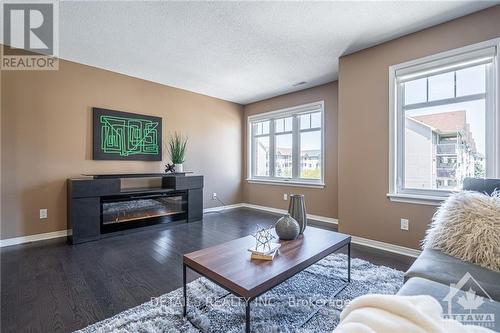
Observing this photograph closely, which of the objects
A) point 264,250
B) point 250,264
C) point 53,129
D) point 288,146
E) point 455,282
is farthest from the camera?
point 288,146

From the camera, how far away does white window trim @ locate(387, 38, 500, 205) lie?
2217mm

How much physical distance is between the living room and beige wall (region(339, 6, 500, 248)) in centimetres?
2

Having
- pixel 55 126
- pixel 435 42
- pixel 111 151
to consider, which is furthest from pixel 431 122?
pixel 55 126

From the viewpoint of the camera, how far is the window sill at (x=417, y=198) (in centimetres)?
252

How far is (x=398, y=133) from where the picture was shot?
284cm

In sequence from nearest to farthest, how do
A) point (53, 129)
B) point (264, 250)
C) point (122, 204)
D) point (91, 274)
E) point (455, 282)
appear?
1. point (455, 282)
2. point (264, 250)
3. point (91, 274)
4. point (53, 129)
5. point (122, 204)

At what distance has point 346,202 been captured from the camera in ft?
10.6

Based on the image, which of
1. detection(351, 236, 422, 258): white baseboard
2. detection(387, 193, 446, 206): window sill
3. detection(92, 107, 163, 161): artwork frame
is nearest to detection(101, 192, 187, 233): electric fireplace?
detection(92, 107, 163, 161): artwork frame

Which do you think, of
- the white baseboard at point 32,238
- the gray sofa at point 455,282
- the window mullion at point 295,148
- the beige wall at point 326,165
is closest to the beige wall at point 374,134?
the beige wall at point 326,165

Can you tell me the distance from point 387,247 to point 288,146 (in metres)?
2.74

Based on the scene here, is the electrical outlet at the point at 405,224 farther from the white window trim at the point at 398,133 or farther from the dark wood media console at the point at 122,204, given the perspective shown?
the dark wood media console at the point at 122,204

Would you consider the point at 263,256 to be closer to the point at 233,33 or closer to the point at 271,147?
the point at 233,33

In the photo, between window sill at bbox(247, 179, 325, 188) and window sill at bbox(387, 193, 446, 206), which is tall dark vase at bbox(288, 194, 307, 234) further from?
window sill at bbox(247, 179, 325, 188)

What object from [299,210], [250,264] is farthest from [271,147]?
[250,264]
